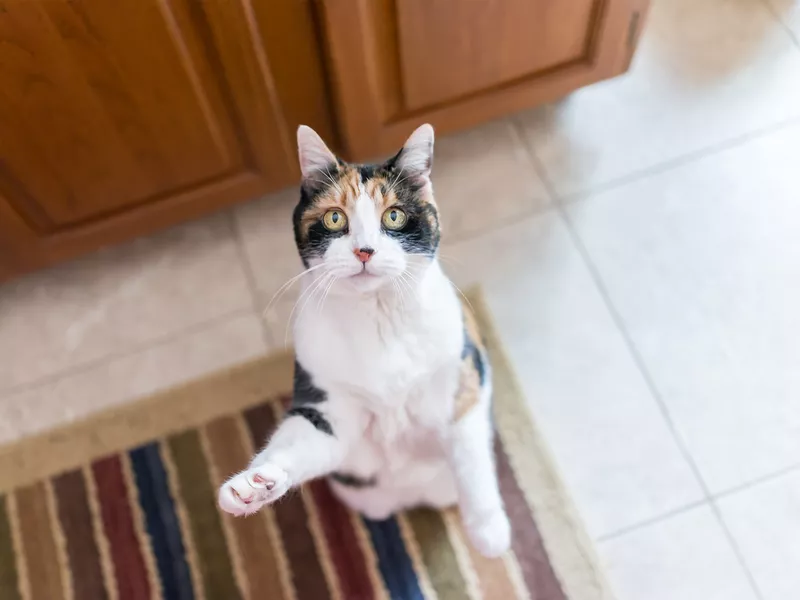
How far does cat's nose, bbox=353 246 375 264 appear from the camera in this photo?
2.58ft

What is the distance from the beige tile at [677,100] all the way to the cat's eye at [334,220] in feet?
2.75

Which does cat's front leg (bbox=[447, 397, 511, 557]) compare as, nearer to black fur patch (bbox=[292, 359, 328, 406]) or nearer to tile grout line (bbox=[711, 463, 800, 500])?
black fur patch (bbox=[292, 359, 328, 406])

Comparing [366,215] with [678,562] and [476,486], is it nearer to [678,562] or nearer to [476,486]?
[476,486]

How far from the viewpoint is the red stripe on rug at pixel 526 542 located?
1.21 m

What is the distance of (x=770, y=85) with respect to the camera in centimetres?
→ 160

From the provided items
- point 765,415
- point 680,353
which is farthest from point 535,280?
point 765,415

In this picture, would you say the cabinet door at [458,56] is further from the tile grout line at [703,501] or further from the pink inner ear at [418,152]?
the tile grout line at [703,501]

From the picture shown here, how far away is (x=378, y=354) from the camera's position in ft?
2.99

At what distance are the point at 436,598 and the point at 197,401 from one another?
0.58 metres

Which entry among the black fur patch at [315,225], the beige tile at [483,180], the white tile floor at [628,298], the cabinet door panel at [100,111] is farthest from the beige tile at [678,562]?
the cabinet door panel at [100,111]

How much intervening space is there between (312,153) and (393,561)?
0.76 m

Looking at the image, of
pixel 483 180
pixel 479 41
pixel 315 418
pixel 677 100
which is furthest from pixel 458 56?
pixel 315 418

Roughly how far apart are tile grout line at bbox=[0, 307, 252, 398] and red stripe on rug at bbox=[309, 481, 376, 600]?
1.31 feet

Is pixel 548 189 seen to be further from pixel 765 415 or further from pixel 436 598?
pixel 436 598
